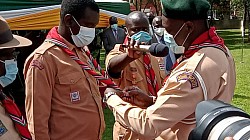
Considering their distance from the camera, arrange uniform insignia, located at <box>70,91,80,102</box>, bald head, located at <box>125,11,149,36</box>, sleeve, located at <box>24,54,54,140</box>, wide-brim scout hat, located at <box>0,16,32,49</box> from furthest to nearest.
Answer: bald head, located at <box>125,11,149,36</box>
uniform insignia, located at <box>70,91,80,102</box>
sleeve, located at <box>24,54,54,140</box>
wide-brim scout hat, located at <box>0,16,32,49</box>

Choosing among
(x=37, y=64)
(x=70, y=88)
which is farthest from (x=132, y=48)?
(x=37, y=64)

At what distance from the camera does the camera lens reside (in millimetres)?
1416

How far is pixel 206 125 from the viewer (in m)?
1.52

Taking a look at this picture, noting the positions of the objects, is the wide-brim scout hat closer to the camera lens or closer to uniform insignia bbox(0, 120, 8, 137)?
uniform insignia bbox(0, 120, 8, 137)

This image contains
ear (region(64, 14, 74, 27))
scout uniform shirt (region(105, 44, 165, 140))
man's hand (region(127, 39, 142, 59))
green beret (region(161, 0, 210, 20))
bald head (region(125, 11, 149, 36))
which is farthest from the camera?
bald head (region(125, 11, 149, 36))

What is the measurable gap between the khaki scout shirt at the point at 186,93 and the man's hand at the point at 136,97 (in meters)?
0.37

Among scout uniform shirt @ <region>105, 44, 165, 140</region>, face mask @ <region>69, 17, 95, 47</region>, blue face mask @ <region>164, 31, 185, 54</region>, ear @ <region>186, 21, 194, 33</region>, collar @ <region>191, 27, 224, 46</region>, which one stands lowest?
scout uniform shirt @ <region>105, 44, 165, 140</region>

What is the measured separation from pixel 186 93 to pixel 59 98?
1.25 meters

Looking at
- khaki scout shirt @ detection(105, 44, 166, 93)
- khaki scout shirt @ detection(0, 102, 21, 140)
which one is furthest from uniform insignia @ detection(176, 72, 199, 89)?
khaki scout shirt @ detection(105, 44, 166, 93)

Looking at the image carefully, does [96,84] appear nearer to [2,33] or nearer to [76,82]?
[76,82]

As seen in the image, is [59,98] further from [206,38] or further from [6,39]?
[206,38]

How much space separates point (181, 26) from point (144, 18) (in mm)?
1733

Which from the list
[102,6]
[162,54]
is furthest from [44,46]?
[102,6]

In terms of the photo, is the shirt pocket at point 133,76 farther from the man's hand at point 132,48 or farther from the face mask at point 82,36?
the man's hand at point 132,48
